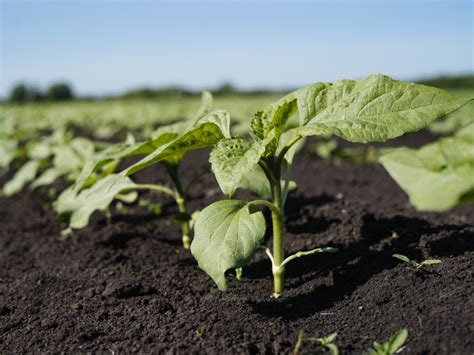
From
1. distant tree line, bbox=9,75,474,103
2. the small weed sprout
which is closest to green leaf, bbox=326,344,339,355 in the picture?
the small weed sprout

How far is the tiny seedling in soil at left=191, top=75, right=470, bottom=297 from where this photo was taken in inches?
74.3

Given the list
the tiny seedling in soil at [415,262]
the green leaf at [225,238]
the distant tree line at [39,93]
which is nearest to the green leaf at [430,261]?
the tiny seedling in soil at [415,262]

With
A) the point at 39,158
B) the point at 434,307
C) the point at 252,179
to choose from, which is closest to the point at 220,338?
the point at 434,307

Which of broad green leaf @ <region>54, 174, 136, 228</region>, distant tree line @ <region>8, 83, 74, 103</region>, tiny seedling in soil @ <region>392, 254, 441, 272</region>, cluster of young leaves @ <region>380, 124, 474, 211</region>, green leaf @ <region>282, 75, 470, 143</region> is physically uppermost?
green leaf @ <region>282, 75, 470, 143</region>

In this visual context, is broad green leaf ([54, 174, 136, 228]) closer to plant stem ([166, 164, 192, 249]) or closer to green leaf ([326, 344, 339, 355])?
plant stem ([166, 164, 192, 249])

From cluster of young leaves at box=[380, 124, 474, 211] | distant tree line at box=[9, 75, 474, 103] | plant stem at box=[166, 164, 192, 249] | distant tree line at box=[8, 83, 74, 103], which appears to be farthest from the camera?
distant tree line at box=[8, 83, 74, 103]

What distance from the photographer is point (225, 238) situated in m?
1.98

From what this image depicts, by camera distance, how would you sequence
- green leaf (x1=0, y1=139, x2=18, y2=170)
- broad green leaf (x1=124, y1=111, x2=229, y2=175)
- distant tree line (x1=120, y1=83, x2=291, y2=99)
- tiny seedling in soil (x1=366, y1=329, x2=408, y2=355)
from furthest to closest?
distant tree line (x1=120, y1=83, x2=291, y2=99), green leaf (x1=0, y1=139, x2=18, y2=170), broad green leaf (x1=124, y1=111, x2=229, y2=175), tiny seedling in soil (x1=366, y1=329, x2=408, y2=355)

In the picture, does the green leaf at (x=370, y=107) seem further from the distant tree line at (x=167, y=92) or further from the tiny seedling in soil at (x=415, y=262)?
the distant tree line at (x=167, y=92)

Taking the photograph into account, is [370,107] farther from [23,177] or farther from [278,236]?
[23,177]

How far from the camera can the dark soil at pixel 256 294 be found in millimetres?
1910

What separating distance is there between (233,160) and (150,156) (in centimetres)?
36

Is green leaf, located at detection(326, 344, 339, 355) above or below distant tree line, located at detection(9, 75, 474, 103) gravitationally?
above

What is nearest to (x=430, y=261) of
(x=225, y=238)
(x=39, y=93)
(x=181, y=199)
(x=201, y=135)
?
(x=225, y=238)
